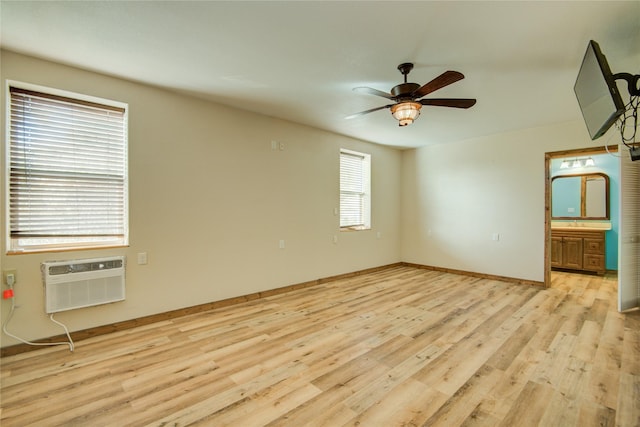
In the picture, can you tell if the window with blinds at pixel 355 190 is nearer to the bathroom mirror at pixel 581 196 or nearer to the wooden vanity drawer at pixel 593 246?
the wooden vanity drawer at pixel 593 246

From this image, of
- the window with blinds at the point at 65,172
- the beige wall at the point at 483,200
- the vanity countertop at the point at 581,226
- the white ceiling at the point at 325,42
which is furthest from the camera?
the vanity countertop at the point at 581,226

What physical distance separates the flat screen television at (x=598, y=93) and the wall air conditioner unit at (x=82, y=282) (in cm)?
427

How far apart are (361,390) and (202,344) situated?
1.57 metres

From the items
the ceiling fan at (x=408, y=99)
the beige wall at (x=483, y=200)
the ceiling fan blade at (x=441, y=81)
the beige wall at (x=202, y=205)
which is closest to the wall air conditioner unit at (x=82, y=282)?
the beige wall at (x=202, y=205)

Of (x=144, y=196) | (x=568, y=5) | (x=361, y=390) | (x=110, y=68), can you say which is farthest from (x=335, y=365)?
(x=110, y=68)

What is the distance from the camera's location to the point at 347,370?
224 cm

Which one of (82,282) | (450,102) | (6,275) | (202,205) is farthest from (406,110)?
(6,275)

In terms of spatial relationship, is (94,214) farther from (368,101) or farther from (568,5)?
(568,5)

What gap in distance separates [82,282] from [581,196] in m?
8.65

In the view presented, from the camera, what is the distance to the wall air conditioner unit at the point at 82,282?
259 centimetres

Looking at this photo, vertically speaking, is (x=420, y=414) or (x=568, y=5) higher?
(x=568, y=5)

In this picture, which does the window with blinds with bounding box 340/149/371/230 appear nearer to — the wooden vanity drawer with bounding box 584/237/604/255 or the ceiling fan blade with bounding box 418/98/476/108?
the ceiling fan blade with bounding box 418/98/476/108

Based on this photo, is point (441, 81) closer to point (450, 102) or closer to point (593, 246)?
point (450, 102)

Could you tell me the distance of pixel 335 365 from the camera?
7.58 ft
